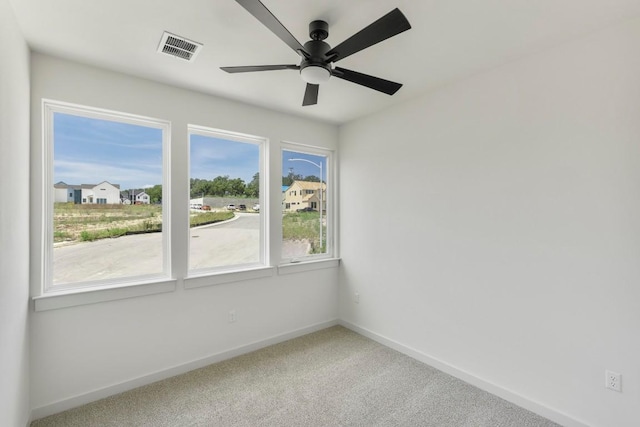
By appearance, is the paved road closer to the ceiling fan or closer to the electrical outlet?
the ceiling fan

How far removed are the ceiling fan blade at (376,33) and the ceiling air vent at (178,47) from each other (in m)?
0.99

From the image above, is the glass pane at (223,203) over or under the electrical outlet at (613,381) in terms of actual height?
over

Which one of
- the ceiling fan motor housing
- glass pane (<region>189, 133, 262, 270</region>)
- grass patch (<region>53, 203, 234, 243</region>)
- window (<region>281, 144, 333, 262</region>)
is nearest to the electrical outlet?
the ceiling fan motor housing

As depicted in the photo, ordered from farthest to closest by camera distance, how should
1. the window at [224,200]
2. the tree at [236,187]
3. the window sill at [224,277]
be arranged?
the tree at [236,187] → the window at [224,200] → the window sill at [224,277]

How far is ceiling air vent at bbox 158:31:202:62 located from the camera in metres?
1.97

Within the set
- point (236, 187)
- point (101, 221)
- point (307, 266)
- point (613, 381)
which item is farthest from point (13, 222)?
point (613, 381)

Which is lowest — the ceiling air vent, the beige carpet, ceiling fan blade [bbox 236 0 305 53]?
the beige carpet

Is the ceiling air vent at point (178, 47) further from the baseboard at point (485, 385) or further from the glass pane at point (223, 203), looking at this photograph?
the baseboard at point (485, 385)

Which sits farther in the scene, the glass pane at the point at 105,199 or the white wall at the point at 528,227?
the glass pane at the point at 105,199

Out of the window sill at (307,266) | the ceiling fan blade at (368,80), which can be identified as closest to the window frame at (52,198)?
the window sill at (307,266)

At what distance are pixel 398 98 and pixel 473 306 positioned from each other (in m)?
2.04

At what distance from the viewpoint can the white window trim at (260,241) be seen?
9.33ft

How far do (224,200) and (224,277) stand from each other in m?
0.80

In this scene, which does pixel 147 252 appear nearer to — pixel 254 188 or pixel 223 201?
pixel 223 201
